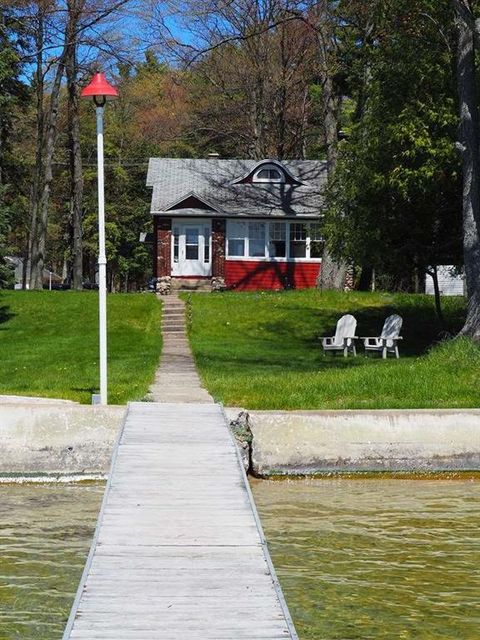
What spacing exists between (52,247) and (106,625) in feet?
246

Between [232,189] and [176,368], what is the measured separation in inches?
936

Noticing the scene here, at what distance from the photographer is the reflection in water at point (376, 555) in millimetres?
8375

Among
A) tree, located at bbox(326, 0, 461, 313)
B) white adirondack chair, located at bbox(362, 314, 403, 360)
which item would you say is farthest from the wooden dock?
tree, located at bbox(326, 0, 461, 313)

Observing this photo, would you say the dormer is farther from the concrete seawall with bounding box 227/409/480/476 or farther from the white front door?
the concrete seawall with bounding box 227/409/480/476

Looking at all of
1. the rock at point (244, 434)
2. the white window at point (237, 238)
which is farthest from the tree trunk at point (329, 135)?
the rock at point (244, 434)

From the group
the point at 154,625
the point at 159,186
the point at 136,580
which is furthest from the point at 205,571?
the point at 159,186

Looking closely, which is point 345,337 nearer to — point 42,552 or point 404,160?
point 404,160

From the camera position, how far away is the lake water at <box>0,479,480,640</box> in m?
8.35

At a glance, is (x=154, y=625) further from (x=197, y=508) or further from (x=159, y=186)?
(x=159, y=186)

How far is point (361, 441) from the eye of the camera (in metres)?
14.6

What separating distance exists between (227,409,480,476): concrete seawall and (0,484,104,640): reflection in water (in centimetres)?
231

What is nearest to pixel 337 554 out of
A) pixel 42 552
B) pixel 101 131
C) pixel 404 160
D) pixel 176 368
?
pixel 42 552

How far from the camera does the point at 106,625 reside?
6996 mm

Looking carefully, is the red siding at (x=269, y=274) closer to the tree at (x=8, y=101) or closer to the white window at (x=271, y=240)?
the white window at (x=271, y=240)
